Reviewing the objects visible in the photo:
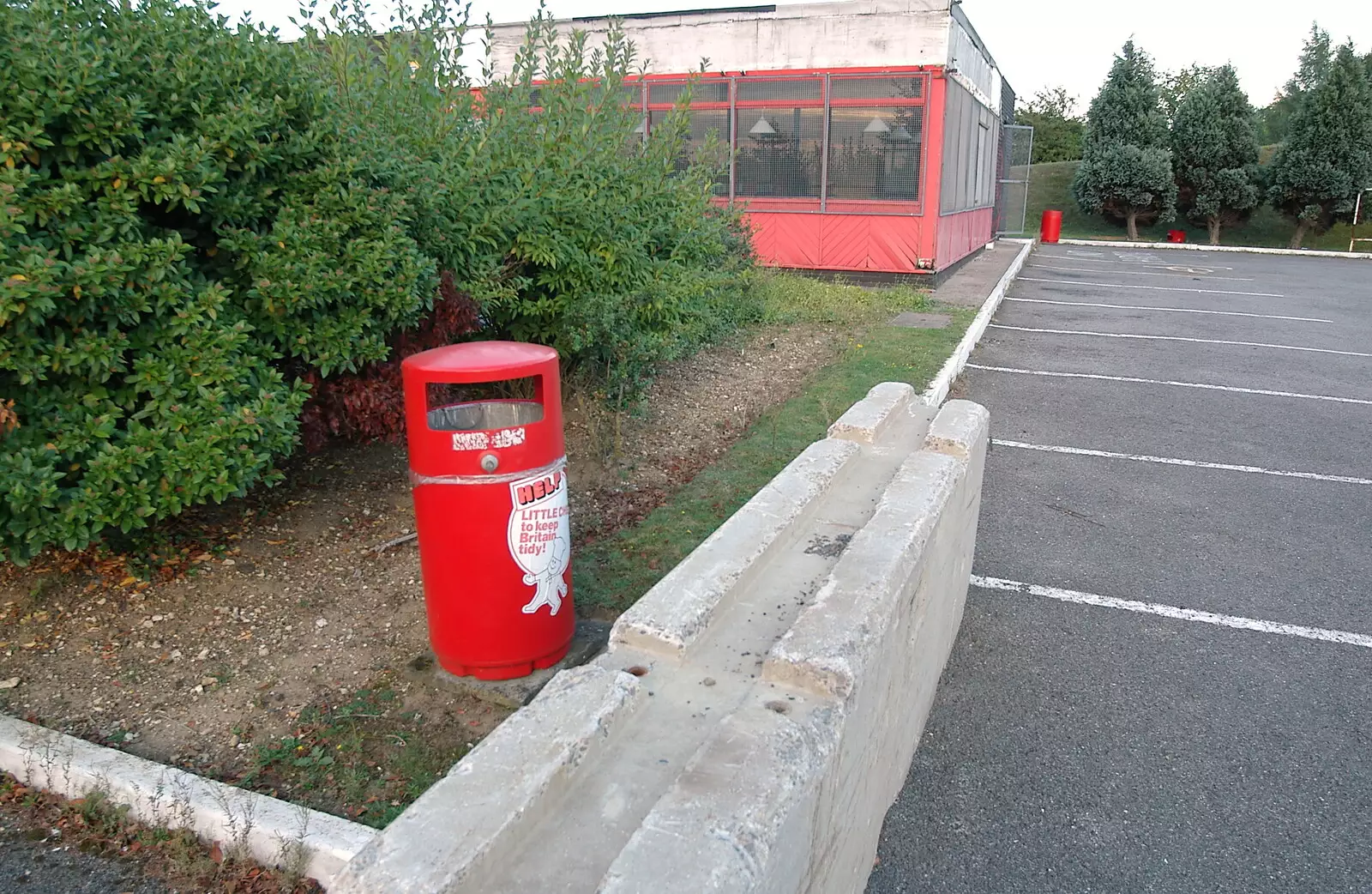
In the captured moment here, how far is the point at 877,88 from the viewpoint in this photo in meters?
14.6

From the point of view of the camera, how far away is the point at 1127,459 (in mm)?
7109

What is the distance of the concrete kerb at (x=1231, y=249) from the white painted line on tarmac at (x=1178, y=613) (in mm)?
28306

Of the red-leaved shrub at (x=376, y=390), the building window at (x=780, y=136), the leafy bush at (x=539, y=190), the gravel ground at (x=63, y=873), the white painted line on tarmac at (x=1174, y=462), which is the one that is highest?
the building window at (x=780, y=136)

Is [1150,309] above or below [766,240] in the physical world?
below

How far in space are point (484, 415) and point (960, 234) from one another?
52.6 ft

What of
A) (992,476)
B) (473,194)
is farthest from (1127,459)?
(473,194)

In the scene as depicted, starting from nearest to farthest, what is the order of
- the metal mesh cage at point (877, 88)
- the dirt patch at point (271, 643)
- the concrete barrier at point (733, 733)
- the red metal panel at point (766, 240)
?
the concrete barrier at point (733, 733) → the dirt patch at point (271, 643) → the metal mesh cage at point (877, 88) → the red metal panel at point (766, 240)

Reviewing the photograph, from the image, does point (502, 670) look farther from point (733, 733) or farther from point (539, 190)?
point (539, 190)

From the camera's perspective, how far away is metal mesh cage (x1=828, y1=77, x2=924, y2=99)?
1445 cm

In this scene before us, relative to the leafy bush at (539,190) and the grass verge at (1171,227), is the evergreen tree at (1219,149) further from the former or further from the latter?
the leafy bush at (539,190)

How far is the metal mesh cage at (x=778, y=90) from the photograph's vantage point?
1483cm

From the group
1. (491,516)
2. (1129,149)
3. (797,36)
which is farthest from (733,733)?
(1129,149)

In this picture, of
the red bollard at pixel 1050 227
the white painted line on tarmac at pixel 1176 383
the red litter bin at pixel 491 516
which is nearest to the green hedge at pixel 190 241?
the red litter bin at pixel 491 516

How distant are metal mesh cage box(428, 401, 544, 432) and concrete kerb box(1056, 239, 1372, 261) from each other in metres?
30.2
